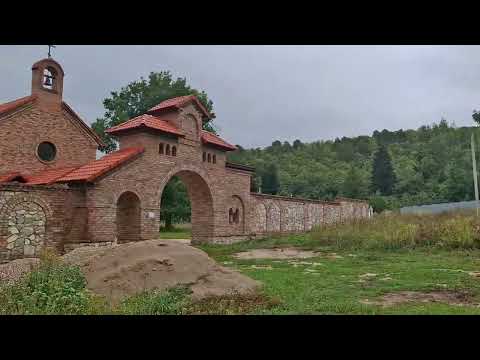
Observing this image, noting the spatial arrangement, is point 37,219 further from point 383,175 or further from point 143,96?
point 383,175

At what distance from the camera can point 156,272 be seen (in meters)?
8.27

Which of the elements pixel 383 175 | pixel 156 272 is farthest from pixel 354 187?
pixel 156 272

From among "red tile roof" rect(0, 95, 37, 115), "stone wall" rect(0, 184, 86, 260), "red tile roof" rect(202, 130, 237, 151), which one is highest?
"red tile roof" rect(0, 95, 37, 115)

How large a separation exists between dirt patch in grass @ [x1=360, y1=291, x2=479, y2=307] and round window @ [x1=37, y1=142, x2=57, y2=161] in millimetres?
18314

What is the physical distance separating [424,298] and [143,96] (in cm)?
3683

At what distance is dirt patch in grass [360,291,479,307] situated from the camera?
7.26m

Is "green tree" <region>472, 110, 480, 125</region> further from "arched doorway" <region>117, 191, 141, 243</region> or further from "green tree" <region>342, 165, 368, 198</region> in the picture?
"arched doorway" <region>117, 191, 141, 243</region>

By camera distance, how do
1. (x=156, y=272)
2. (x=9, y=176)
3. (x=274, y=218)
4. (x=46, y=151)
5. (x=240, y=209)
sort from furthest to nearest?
(x=274, y=218) < (x=240, y=209) < (x=46, y=151) < (x=9, y=176) < (x=156, y=272)

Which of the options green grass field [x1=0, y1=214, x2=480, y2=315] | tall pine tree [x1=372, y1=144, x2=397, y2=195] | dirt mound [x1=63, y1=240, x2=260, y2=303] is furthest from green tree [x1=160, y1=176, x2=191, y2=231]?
tall pine tree [x1=372, y1=144, x2=397, y2=195]

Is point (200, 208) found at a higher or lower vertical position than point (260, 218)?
higher

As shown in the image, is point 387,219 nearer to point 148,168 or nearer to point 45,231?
point 148,168
